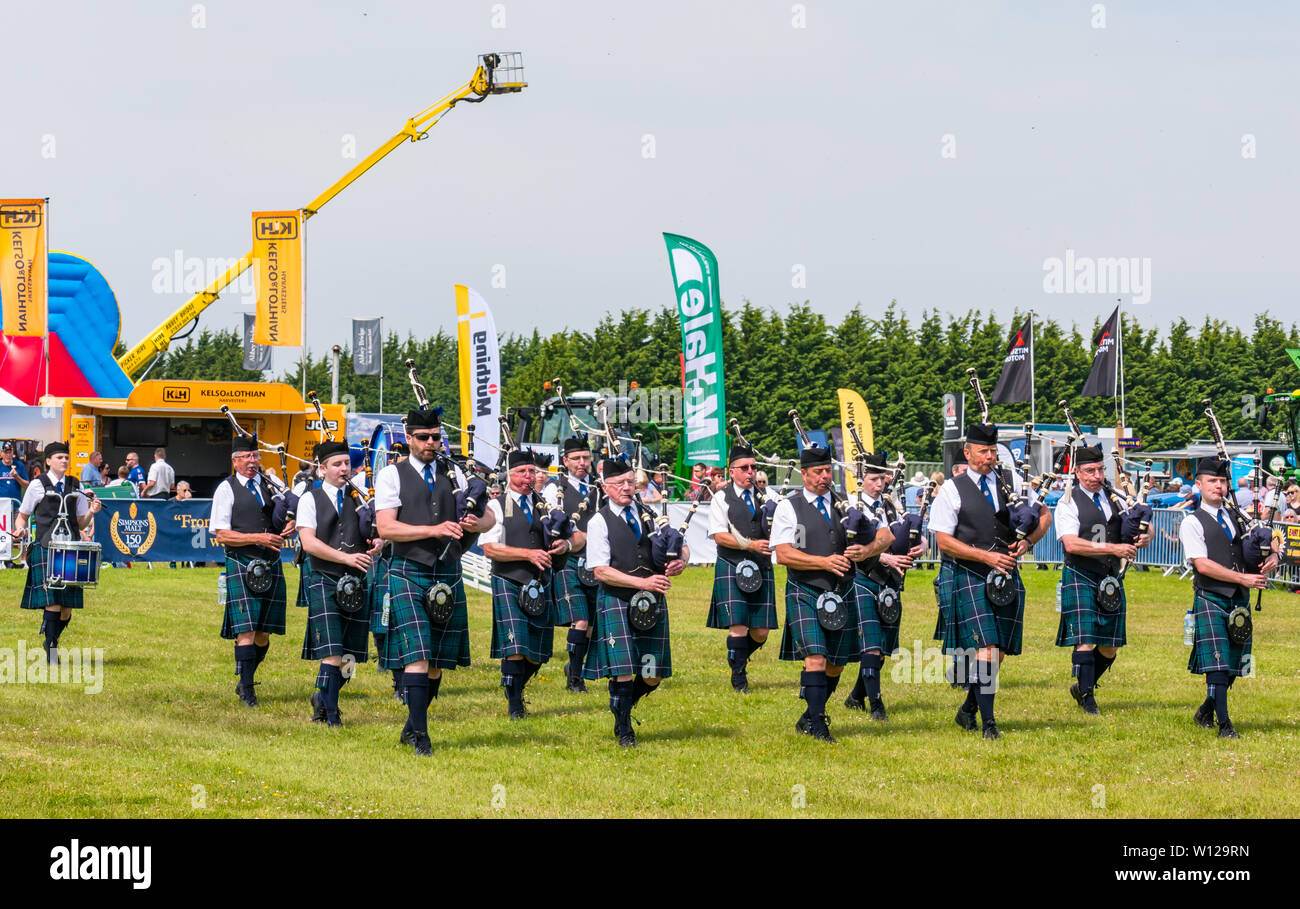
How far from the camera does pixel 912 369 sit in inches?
1705

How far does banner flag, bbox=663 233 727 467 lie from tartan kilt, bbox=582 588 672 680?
34.3ft

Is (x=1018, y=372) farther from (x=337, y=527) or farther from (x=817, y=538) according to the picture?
(x=337, y=527)

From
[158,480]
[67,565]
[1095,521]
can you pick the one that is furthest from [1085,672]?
[158,480]

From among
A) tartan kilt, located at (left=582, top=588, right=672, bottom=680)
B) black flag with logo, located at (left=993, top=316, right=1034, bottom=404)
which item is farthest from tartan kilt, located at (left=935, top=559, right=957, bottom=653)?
black flag with logo, located at (left=993, top=316, right=1034, bottom=404)

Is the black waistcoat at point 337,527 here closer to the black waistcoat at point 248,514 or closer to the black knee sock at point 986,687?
the black waistcoat at point 248,514

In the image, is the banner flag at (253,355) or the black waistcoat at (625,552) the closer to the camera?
the black waistcoat at (625,552)

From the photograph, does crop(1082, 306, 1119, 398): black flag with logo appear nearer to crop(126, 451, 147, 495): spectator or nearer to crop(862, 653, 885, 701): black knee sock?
crop(126, 451, 147, 495): spectator

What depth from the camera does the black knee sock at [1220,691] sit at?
27.0 feet

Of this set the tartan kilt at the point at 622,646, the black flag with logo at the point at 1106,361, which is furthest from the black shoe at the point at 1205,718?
the black flag with logo at the point at 1106,361

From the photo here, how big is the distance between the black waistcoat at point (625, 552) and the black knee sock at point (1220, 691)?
327cm

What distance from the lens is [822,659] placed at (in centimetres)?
809

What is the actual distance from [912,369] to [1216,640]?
117ft

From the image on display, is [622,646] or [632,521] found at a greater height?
[632,521]
